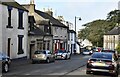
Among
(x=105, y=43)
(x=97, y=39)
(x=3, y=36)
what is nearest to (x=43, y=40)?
(x=3, y=36)

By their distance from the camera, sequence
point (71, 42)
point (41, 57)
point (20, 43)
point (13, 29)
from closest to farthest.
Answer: point (41, 57), point (13, 29), point (20, 43), point (71, 42)

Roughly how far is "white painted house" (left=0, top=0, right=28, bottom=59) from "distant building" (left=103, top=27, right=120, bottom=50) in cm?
6077

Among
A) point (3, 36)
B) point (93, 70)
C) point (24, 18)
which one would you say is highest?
point (24, 18)

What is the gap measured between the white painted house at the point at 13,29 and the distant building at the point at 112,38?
2392 inches

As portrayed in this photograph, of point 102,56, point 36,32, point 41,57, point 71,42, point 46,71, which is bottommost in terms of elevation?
point 46,71

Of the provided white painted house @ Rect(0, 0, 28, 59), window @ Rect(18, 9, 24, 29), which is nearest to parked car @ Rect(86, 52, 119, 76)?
white painted house @ Rect(0, 0, 28, 59)

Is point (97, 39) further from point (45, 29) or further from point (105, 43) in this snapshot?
point (45, 29)

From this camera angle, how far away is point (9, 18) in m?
35.2

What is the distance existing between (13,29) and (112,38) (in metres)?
67.5

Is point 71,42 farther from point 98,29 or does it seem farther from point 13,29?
point 98,29

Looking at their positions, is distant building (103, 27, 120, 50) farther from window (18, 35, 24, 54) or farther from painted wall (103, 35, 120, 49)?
window (18, 35, 24, 54)

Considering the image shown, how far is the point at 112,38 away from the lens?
100 m

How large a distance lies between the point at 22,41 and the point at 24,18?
113 inches

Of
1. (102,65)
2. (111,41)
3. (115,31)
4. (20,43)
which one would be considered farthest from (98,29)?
(102,65)
